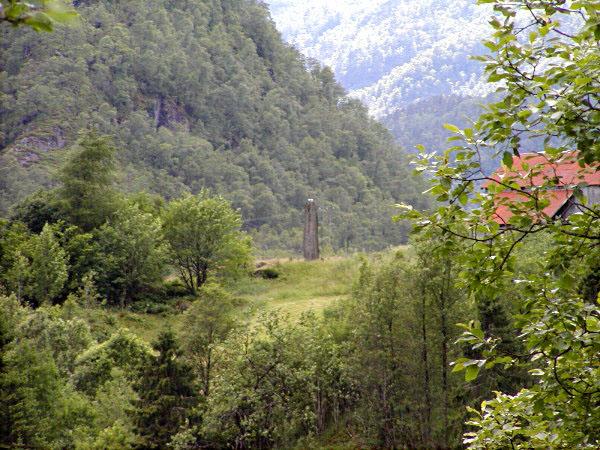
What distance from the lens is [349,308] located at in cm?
1609

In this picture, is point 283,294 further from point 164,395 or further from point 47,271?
point 164,395

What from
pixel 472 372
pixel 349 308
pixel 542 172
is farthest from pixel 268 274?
pixel 472 372

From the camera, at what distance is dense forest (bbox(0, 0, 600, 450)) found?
158 inches

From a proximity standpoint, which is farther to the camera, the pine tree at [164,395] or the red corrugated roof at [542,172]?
the pine tree at [164,395]

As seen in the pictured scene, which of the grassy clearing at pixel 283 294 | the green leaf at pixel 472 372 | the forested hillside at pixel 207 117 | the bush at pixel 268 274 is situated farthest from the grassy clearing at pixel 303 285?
the forested hillside at pixel 207 117

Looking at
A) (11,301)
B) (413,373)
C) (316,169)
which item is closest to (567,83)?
(413,373)

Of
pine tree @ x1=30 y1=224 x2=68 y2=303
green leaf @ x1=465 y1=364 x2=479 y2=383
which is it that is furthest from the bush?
green leaf @ x1=465 y1=364 x2=479 y2=383

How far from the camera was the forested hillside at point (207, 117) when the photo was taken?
62.8 m

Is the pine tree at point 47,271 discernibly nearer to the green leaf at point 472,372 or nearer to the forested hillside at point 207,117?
the green leaf at point 472,372

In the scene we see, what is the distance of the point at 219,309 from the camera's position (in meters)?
15.9

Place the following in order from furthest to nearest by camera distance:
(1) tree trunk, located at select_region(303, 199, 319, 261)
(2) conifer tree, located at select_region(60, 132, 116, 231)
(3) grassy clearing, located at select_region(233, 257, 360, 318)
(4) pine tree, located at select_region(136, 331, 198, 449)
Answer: (1) tree trunk, located at select_region(303, 199, 319, 261) → (2) conifer tree, located at select_region(60, 132, 116, 231) → (3) grassy clearing, located at select_region(233, 257, 360, 318) → (4) pine tree, located at select_region(136, 331, 198, 449)

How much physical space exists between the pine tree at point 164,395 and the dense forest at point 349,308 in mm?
38

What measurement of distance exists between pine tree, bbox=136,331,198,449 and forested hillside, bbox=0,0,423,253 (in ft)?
133

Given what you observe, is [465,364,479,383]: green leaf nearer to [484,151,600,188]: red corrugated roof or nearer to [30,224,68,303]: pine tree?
[484,151,600,188]: red corrugated roof
